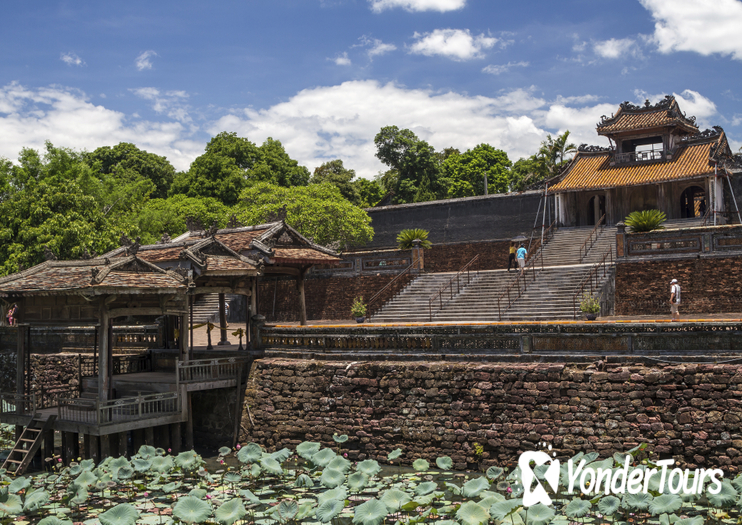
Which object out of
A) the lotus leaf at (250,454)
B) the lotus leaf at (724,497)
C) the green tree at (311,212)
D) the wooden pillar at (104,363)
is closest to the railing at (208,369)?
the wooden pillar at (104,363)

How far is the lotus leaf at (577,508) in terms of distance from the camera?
9.70 metres

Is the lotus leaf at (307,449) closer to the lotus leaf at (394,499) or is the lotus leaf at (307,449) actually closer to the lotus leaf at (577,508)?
the lotus leaf at (394,499)

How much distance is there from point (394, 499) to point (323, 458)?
9.95 feet

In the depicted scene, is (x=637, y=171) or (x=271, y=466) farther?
(x=637, y=171)

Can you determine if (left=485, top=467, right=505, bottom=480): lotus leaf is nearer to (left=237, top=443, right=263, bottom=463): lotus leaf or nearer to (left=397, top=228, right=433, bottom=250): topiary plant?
(left=237, top=443, right=263, bottom=463): lotus leaf

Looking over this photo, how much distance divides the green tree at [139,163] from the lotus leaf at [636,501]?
44018 mm

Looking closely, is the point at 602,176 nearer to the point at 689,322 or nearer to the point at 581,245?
the point at 581,245

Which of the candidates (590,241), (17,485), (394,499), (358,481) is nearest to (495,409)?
(358,481)

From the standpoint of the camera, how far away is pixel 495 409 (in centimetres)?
1361

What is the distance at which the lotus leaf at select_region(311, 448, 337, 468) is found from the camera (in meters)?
13.0

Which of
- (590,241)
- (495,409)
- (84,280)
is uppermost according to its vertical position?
(590,241)

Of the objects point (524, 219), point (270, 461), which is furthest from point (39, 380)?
point (524, 219)

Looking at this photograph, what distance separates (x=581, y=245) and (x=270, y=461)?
17.6 meters

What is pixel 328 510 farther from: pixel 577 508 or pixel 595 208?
pixel 595 208
